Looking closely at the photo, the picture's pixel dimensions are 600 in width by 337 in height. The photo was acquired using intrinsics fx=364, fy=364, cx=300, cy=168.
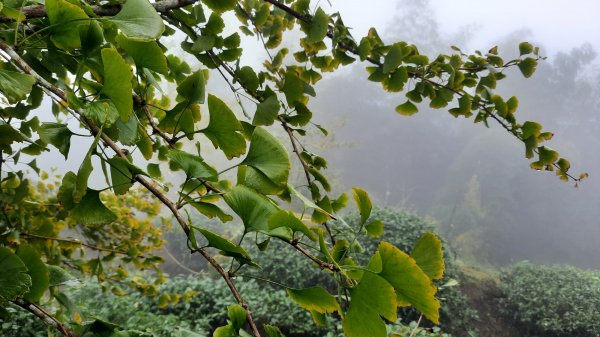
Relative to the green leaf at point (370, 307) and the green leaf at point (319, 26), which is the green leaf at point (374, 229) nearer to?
the green leaf at point (370, 307)

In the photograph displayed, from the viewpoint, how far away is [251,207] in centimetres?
28

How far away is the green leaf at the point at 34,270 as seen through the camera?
0.34m

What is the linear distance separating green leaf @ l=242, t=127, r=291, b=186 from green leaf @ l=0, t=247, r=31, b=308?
0.68 ft

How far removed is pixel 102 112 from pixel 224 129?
0.35ft

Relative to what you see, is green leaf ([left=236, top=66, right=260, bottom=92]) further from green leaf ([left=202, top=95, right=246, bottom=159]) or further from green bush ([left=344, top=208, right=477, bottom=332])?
green bush ([left=344, top=208, right=477, bottom=332])

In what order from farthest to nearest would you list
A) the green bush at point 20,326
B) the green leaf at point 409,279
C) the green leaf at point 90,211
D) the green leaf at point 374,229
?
the green bush at point 20,326
the green leaf at point 374,229
the green leaf at point 90,211
the green leaf at point 409,279

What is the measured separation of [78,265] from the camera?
3.53ft

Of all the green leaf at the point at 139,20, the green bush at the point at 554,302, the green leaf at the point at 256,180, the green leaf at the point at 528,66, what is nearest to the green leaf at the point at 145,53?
the green leaf at the point at 139,20

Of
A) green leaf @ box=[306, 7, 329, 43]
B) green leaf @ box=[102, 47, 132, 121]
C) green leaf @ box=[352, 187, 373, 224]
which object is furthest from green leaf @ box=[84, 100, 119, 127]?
green leaf @ box=[306, 7, 329, 43]

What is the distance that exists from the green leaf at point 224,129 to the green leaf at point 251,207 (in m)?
0.07

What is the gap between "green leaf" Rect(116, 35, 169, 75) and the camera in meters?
0.29

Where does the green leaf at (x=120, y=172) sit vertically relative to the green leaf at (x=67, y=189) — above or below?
above

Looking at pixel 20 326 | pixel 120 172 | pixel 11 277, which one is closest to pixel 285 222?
pixel 120 172

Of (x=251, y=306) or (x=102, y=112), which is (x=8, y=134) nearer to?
(x=102, y=112)
